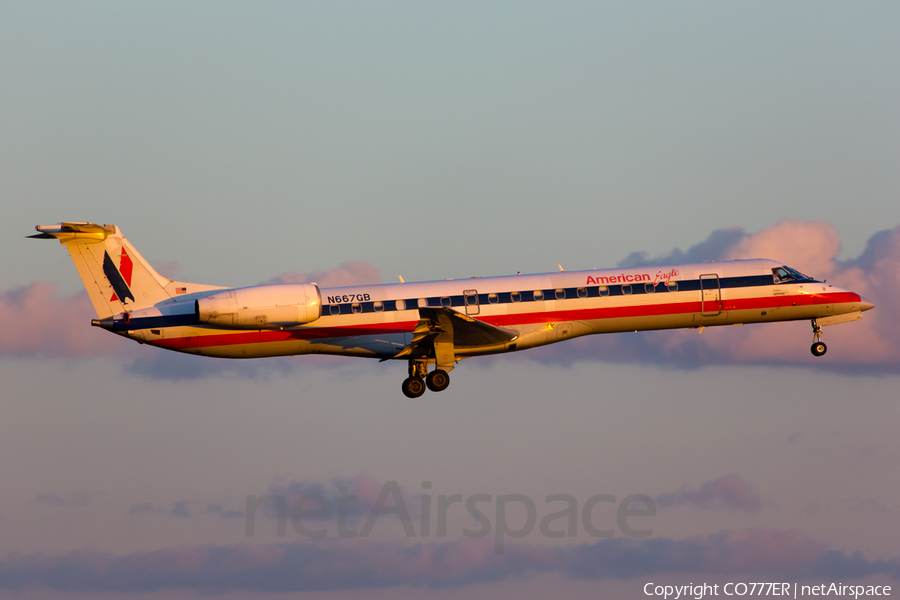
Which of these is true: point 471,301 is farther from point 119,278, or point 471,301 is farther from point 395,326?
point 119,278

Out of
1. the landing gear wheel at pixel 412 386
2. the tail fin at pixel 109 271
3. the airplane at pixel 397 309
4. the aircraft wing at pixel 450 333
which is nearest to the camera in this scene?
the aircraft wing at pixel 450 333

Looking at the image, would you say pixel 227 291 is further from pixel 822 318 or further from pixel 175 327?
pixel 822 318

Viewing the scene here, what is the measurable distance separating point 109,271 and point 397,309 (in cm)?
876

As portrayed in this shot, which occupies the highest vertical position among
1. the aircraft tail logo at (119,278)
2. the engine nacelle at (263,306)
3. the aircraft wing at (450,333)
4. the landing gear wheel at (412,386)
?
the aircraft tail logo at (119,278)

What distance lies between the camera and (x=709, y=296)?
120ft

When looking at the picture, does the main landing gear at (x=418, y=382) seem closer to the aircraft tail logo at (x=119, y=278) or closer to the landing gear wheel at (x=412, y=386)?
the landing gear wheel at (x=412, y=386)

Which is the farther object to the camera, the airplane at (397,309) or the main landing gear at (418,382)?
the main landing gear at (418,382)

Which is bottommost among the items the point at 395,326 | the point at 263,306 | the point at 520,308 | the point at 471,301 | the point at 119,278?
the point at 395,326

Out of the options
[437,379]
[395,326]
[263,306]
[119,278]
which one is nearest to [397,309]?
[395,326]

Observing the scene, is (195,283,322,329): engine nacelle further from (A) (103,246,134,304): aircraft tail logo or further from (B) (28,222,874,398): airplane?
(A) (103,246,134,304): aircraft tail logo

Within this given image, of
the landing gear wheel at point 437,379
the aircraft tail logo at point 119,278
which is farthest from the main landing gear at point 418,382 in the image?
the aircraft tail logo at point 119,278

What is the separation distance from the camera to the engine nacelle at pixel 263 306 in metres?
33.2

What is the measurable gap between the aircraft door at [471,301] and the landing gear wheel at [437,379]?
6.75 feet

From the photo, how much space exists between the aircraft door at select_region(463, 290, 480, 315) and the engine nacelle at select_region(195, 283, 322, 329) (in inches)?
174
